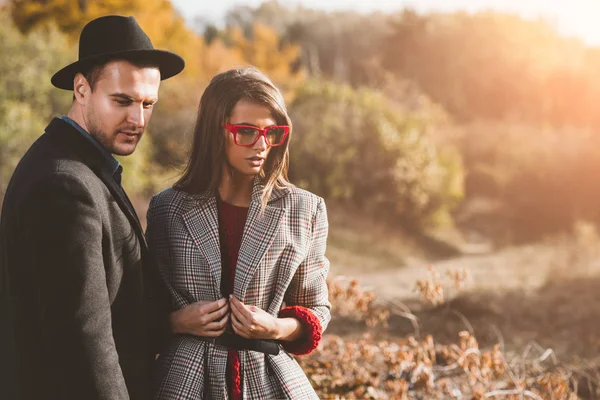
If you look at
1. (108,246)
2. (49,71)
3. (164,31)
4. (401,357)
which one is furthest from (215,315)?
(164,31)

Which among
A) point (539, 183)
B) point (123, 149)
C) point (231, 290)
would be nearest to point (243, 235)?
point (231, 290)

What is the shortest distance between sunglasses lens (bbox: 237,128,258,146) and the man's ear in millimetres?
516

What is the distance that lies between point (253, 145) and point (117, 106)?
0.49 meters

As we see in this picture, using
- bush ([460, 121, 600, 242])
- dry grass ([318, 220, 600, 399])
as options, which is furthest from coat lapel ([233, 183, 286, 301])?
bush ([460, 121, 600, 242])

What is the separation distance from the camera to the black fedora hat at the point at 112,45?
2.04 meters

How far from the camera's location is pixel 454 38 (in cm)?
4606

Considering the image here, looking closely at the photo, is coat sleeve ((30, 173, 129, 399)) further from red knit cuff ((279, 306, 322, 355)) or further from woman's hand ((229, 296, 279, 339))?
red knit cuff ((279, 306, 322, 355))

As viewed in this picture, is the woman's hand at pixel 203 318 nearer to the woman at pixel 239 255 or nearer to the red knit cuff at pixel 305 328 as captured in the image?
the woman at pixel 239 255

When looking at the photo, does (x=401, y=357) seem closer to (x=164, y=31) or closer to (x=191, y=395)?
(x=191, y=395)

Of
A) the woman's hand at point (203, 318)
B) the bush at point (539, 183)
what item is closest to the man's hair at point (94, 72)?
the woman's hand at point (203, 318)

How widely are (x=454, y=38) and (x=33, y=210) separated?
1853 inches

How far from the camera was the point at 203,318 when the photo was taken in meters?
2.17

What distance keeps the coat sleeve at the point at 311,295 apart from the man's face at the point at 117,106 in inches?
28.5

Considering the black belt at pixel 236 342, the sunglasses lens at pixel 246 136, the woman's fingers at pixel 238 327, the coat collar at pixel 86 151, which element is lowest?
the black belt at pixel 236 342
